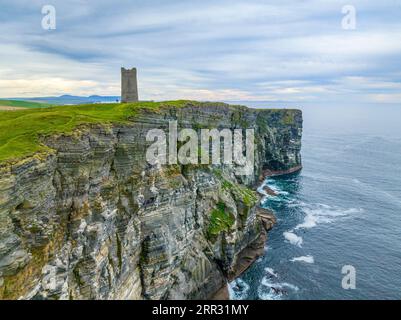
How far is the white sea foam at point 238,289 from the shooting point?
197 ft

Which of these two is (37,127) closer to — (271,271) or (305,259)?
(271,271)

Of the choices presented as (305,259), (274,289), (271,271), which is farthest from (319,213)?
(274,289)

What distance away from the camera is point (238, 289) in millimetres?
62375

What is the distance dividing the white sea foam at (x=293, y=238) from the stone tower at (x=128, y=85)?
50.2 m

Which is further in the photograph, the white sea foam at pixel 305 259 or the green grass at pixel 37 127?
the white sea foam at pixel 305 259

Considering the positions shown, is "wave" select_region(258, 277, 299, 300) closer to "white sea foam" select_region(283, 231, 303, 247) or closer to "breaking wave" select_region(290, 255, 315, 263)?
"breaking wave" select_region(290, 255, 315, 263)

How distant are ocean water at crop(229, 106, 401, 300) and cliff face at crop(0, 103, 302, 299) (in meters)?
6.43

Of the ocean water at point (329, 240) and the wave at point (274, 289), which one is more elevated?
the ocean water at point (329, 240)

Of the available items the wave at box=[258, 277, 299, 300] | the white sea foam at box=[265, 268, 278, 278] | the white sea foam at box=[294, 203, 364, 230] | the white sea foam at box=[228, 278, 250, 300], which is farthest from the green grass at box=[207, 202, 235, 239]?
the white sea foam at box=[294, 203, 364, 230]

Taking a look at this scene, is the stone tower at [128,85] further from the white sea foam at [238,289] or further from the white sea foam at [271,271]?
the white sea foam at [271,271]

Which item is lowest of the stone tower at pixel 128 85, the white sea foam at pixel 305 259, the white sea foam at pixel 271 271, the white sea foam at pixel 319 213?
the white sea foam at pixel 271 271

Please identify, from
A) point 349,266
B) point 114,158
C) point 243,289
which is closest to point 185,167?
point 114,158

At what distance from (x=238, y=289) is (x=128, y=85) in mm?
49357

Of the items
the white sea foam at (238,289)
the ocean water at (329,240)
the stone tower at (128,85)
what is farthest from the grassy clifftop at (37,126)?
the ocean water at (329,240)
